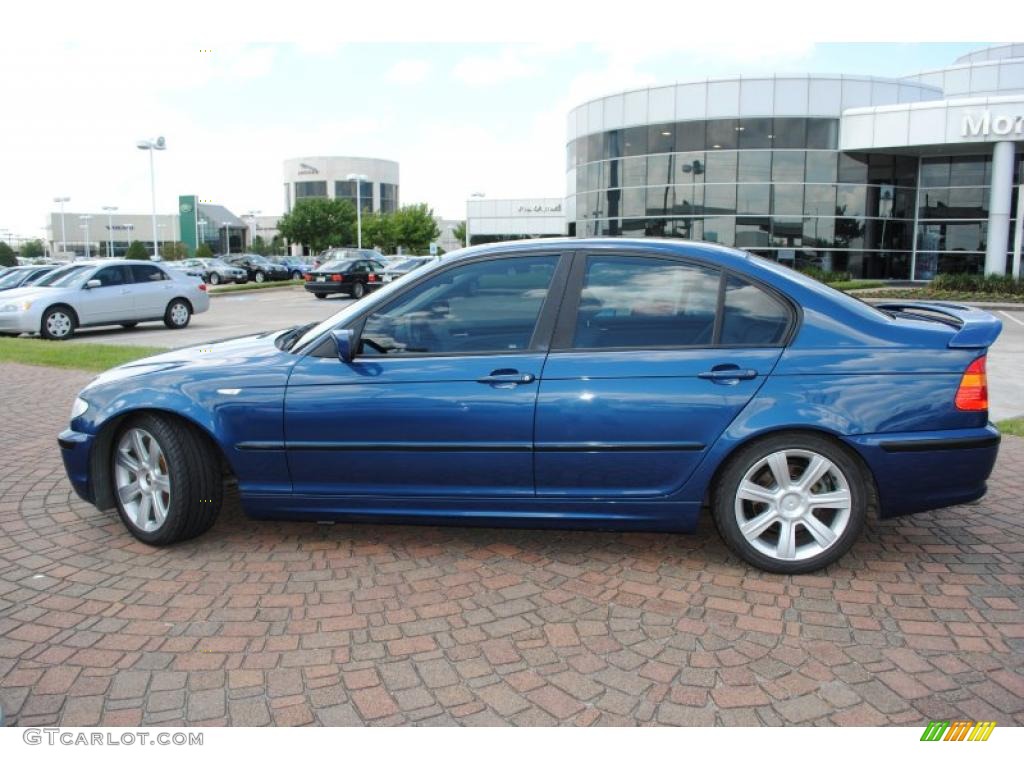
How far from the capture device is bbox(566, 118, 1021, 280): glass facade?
3266cm

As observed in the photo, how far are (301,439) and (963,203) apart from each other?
3523cm

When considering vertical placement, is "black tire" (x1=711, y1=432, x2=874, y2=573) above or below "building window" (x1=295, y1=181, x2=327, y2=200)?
below

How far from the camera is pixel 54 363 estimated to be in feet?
37.6

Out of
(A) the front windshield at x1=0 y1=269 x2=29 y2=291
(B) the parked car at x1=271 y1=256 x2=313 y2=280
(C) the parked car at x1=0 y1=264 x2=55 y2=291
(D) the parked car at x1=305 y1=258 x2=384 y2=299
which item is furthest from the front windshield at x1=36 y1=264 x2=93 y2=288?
(B) the parked car at x1=271 y1=256 x2=313 y2=280

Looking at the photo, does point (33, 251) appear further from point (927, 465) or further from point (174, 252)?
point (927, 465)

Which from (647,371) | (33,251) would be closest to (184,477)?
(647,371)

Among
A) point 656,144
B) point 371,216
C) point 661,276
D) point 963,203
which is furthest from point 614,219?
point 371,216

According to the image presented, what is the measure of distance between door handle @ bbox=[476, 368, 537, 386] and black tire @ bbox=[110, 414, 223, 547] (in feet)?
5.04

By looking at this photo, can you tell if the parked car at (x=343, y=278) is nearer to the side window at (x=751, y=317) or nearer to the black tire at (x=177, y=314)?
the black tire at (x=177, y=314)

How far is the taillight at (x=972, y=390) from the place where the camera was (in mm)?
3902

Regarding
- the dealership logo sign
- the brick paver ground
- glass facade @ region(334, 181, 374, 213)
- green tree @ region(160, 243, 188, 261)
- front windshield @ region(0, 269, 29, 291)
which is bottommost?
the brick paver ground

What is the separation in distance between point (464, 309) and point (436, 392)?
50 cm

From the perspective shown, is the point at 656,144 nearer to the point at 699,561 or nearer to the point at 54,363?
the point at 54,363

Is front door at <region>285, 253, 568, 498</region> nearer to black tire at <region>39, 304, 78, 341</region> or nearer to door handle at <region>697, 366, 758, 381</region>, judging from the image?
door handle at <region>697, 366, 758, 381</region>
